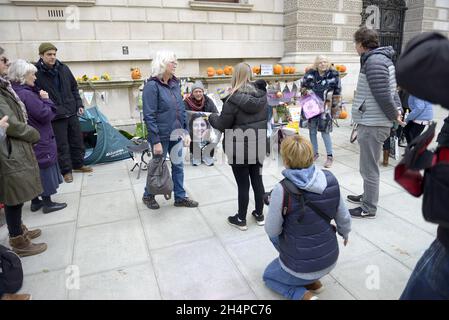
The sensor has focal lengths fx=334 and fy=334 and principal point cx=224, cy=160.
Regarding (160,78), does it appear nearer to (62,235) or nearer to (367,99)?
(62,235)

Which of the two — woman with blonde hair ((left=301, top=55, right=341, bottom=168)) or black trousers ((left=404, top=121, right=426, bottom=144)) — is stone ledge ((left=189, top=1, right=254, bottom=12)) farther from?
black trousers ((left=404, top=121, right=426, bottom=144))

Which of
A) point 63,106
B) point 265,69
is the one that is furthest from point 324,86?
point 63,106

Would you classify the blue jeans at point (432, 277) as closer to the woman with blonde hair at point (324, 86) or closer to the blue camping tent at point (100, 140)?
the woman with blonde hair at point (324, 86)

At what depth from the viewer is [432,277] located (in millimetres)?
1604

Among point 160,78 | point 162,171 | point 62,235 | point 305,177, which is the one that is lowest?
point 62,235

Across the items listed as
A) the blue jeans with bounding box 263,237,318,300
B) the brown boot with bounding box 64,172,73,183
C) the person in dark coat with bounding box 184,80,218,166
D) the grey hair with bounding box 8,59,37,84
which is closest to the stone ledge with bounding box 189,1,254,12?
the person in dark coat with bounding box 184,80,218,166

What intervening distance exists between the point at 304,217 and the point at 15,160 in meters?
2.55

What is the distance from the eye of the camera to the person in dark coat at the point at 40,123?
12.5 feet

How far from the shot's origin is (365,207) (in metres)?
3.85

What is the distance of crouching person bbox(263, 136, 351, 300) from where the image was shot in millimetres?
2264

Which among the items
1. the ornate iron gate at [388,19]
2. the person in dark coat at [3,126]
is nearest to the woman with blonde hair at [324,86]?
the person in dark coat at [3,126]

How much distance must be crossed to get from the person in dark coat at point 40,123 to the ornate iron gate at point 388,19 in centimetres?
1159
